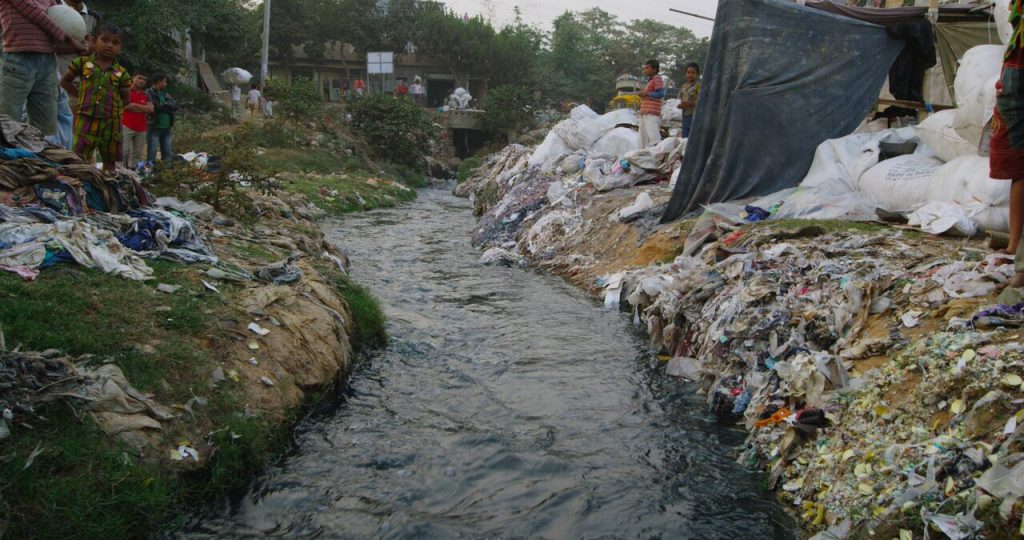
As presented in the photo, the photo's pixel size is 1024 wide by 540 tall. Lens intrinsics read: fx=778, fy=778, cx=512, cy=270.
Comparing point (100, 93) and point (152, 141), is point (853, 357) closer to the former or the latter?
point (100, 93)

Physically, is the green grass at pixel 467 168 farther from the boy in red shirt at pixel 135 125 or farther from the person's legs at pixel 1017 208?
the person's legs at pixel 1017 208

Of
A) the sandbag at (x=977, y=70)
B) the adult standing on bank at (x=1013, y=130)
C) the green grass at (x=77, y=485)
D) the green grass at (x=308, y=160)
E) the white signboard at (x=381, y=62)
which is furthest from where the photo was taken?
the white signboard at (x=381, y=62)

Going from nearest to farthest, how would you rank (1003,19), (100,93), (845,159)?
(100,93) → (1003,19) → (845,159)

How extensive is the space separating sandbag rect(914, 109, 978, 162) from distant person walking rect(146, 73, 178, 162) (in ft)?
27.8

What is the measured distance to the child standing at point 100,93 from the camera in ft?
20.0

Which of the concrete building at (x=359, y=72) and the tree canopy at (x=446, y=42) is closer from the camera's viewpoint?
the tree canopy at (x=446, y=42)

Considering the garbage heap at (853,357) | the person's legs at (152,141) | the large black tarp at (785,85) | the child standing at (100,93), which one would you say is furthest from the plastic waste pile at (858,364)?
the person's legs at (152,141)

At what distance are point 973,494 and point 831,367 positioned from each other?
1.28 meters

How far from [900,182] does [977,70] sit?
1086mm

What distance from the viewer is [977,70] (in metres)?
5.96

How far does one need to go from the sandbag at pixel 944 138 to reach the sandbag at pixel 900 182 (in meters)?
0.12

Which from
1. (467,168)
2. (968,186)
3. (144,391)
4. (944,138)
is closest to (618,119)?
(944,138)

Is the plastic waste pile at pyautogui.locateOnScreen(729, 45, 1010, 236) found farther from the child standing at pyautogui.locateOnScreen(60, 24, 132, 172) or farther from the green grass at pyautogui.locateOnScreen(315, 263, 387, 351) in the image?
the child standing at pyautogui.locateOnScreen(60, 24, 132, 172)

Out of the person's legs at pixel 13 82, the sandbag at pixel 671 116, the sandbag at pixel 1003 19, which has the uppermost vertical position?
the sandbag at pixel 1003 19
